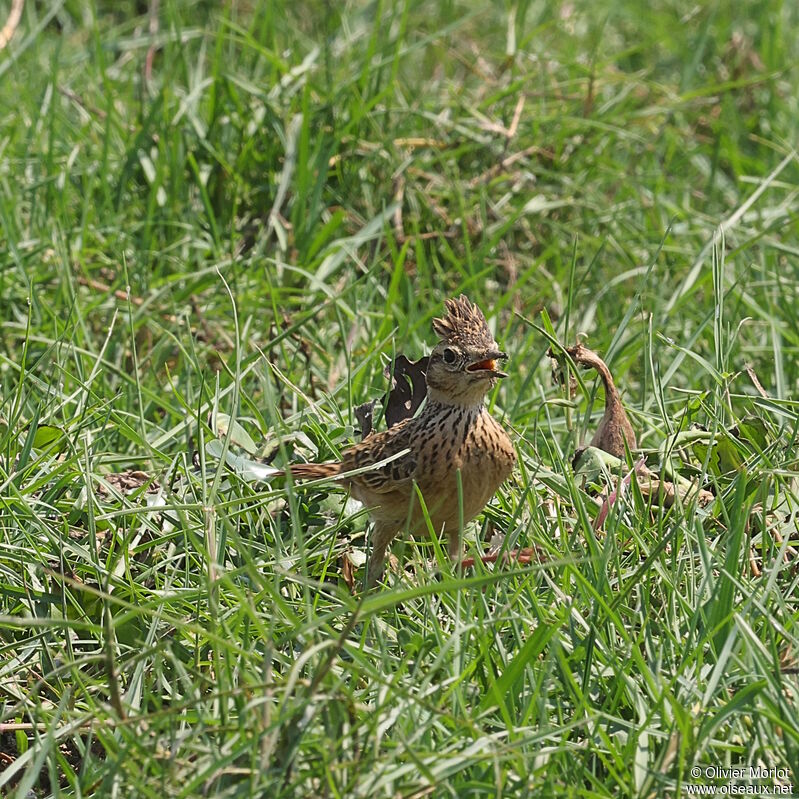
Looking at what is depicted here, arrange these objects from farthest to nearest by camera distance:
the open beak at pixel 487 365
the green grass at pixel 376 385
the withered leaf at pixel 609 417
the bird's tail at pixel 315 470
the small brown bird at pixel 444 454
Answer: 1. the withered leaf at pixel 609 417
2. the bird's tail at pixel 315 470
3. the open beak at pixel 487 365
4. the small brown bird at pixel 444 454
5. the green grass at pixel 376 385

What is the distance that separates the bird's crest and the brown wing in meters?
0.31

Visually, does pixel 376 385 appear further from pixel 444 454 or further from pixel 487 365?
pixel 444 454

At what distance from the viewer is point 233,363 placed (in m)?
4.88

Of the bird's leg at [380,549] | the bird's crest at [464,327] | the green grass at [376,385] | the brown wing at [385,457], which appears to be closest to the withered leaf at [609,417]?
the green grass at [376,385]

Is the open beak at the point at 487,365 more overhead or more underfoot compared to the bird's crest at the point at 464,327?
more underfoot

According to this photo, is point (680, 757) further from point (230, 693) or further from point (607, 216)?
point (607, 216)

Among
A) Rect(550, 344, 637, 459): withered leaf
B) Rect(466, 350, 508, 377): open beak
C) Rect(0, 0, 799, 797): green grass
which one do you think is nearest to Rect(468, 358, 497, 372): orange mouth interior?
Rect(466, 350, 508, 377): open beak

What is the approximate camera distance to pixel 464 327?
4.00 meters

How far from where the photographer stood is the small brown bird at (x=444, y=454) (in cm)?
380

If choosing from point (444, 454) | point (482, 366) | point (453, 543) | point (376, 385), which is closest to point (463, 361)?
point (482, 366)

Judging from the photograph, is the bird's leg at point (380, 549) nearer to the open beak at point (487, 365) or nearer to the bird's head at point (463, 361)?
the bird's head at point (463, 361)

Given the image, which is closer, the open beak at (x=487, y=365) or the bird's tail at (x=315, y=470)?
the open beak at (x=487, y=365)

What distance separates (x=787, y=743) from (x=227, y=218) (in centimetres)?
417

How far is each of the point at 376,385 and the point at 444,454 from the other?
115 cm
